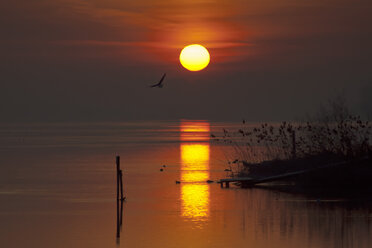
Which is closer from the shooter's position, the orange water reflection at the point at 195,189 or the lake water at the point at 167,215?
the lake water at the point at 167,215

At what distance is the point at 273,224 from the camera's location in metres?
20.9

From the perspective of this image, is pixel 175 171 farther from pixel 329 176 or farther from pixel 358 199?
pixel 358 199

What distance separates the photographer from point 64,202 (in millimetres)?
25875

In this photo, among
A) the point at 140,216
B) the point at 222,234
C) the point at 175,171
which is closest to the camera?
the point at 222,234

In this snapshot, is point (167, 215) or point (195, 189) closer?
point (167, 215)

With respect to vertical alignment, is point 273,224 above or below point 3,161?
below

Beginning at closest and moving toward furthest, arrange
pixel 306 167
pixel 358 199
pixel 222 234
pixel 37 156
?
1. pixel 222 234
2. pixel 358 199
3. pixel 306 167
4. pixel 37 156

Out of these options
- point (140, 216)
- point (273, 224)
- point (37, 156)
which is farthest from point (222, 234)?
point (37, 156)

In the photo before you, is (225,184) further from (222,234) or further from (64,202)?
(222,234)

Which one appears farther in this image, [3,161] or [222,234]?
[3,161]

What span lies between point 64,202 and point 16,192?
381cm

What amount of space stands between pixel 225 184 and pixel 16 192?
8.74 meters

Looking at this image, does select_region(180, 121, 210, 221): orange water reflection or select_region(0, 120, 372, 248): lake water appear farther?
select_region(180, 121, 210, 221): orange water reflection

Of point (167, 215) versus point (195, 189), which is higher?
point (195, 189)
